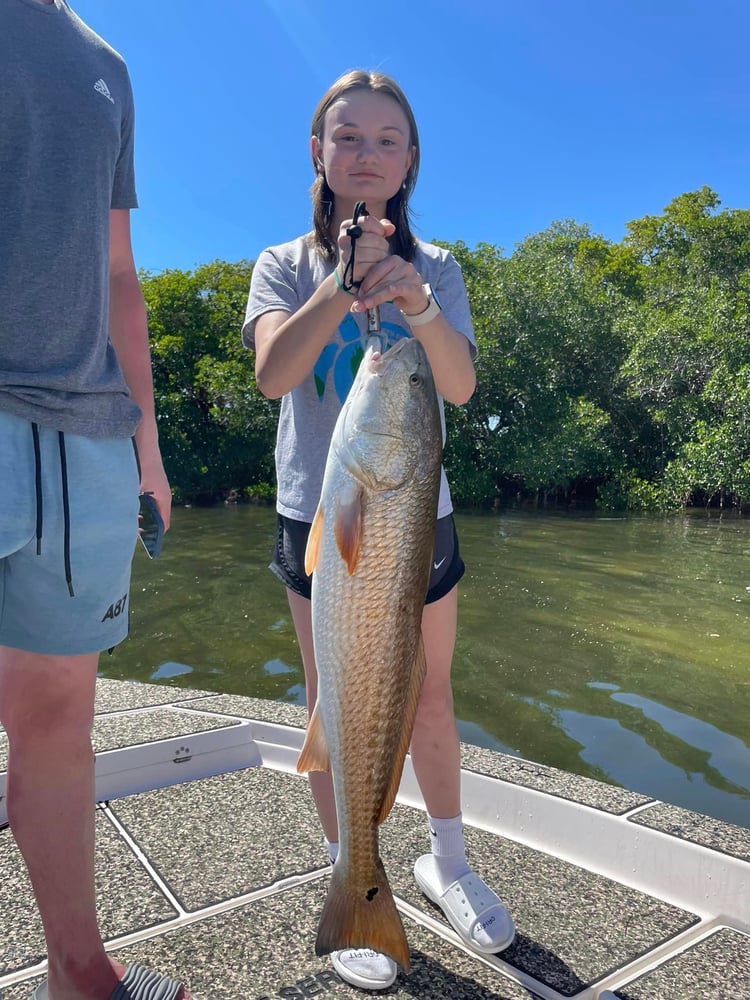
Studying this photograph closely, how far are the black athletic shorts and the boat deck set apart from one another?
108 cm

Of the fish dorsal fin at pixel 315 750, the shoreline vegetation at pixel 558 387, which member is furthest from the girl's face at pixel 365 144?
the shoreline vegetation at pixel 558 387

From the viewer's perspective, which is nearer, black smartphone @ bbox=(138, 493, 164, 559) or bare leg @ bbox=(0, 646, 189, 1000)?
bare leg @ bbox=(0, 646, 189, 1000)

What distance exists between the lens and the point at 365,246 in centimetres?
184

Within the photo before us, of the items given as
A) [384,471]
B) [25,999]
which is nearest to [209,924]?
[25,999]

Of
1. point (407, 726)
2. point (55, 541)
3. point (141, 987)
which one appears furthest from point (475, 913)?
point (55, 541)

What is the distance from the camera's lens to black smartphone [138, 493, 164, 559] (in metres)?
2.14

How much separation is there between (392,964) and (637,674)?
242 inches

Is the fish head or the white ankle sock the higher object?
the fish head

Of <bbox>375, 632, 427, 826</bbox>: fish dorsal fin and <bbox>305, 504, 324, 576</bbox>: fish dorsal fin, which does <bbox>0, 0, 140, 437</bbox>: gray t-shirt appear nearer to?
<bbox>305, 504, 324, 576</bbox>: fish dorsal fin

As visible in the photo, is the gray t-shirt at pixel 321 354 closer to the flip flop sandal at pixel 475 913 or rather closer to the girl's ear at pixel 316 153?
the girl's ear at pixel 316 153

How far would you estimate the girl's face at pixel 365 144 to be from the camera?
224cm

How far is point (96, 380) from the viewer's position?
6.24 feet

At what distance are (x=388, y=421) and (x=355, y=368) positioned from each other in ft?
1.88

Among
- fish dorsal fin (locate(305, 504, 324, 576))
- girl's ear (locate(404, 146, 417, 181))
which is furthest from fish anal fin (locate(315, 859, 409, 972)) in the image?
girl's ear (locate(404, 146, 417, 181))
